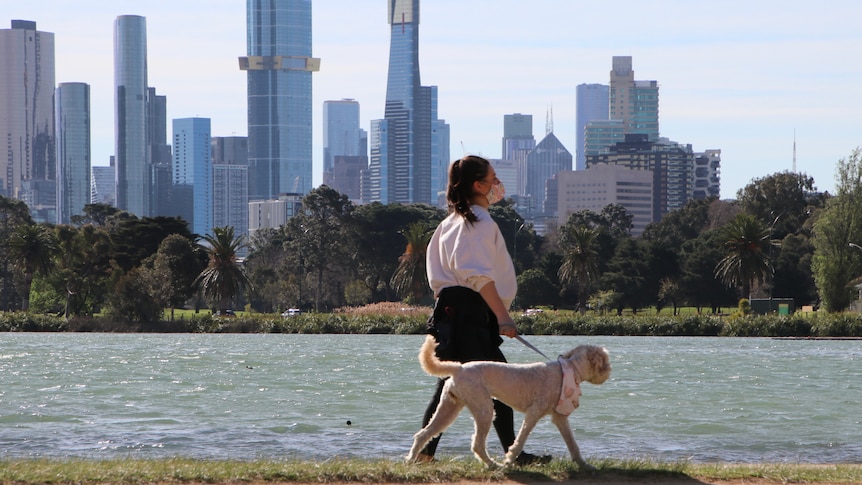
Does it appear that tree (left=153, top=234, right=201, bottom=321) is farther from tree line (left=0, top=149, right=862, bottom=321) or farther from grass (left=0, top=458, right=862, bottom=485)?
grass (left=0, top=458, right=862, bottom=485)

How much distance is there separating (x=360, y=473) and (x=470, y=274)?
4.78 ft

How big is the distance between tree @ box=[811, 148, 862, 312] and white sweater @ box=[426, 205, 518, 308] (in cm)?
5290

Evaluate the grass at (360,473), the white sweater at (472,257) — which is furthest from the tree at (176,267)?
the white sweater at (472,257)

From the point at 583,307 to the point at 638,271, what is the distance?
7.60 metres

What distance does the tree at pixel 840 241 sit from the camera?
189 feet

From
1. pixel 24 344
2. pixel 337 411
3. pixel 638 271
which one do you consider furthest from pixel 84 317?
pixel 337 411

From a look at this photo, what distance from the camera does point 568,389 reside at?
764cm

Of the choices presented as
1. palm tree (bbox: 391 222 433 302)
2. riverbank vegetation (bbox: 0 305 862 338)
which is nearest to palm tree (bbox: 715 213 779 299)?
riverbank vegetation (bbox: 0 305 862 338)

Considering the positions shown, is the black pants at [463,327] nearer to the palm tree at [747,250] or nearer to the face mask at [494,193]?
the face mask at [494,193]

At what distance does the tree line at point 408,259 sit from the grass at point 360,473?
156 ft

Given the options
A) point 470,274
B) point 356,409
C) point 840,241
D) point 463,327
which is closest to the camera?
point 470,274

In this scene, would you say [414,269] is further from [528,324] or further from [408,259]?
[528,324]

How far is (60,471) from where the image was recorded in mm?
7684

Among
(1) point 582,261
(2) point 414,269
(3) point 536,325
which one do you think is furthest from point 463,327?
(1) point 582,261
